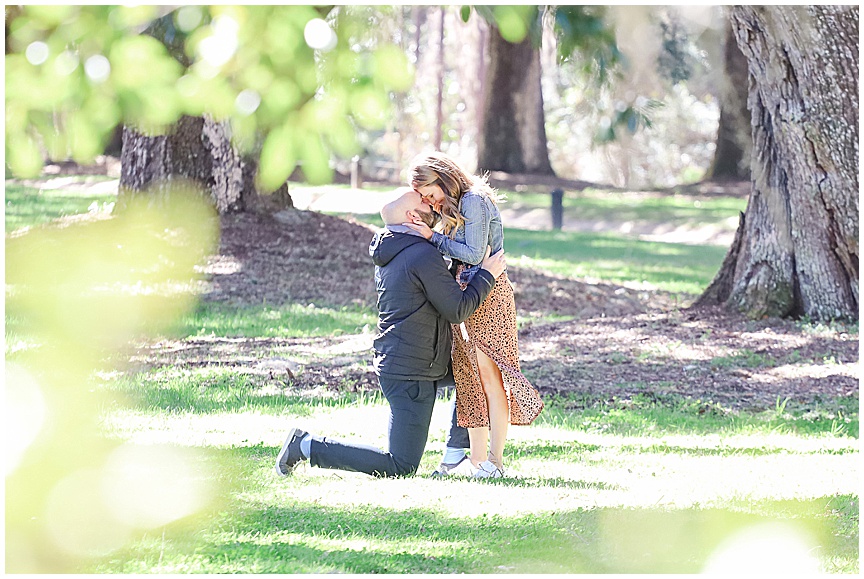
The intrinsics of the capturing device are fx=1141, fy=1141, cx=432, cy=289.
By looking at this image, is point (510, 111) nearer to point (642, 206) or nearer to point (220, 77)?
point (642, 206)

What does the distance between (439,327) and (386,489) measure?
2.74ft

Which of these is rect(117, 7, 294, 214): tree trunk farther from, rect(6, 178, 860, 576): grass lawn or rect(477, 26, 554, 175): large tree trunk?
rect(477, 26, 554, 175): large tree trunk

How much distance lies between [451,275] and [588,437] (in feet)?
7.27

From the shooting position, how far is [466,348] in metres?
5.83

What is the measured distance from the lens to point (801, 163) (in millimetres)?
10562

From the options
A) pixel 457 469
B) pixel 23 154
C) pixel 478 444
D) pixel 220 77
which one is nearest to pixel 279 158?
pixel 220 77

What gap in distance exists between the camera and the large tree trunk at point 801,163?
33.6 feet

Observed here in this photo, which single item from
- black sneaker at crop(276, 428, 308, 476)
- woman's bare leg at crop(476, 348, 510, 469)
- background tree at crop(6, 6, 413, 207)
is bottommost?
black sneaker at crop(276, 428, 308, 476)

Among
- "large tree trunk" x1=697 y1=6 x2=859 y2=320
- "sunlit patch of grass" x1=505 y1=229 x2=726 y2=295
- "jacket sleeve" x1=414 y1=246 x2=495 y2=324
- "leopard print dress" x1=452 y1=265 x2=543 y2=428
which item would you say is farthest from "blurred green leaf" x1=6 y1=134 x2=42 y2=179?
"sunlit patch of grass" x1=505 y1=229 x2=726 y2=295

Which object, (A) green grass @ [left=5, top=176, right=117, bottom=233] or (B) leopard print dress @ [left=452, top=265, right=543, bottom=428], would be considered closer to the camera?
(B) leopard print dress @ [left=452, top=265, right=543, bottom=428]

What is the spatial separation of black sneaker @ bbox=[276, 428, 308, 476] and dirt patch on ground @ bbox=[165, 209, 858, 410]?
2617mm

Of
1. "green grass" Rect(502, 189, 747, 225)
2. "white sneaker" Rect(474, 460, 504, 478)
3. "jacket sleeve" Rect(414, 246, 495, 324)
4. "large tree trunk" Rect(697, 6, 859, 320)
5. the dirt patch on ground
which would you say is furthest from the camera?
"green grass" Rect(502, 189, 747, 225)

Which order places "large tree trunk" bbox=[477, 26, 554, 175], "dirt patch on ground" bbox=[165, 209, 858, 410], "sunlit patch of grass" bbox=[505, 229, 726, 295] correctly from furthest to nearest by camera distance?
"large tree trunk" bbox=[477, 26, 554, 175] → "sunlit patch of grass" bbox=[505, 229, 726, 295] → "dirt patch on ground" bbox=[165, 209, 858, 410]

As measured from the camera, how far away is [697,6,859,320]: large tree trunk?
33.6 feet
